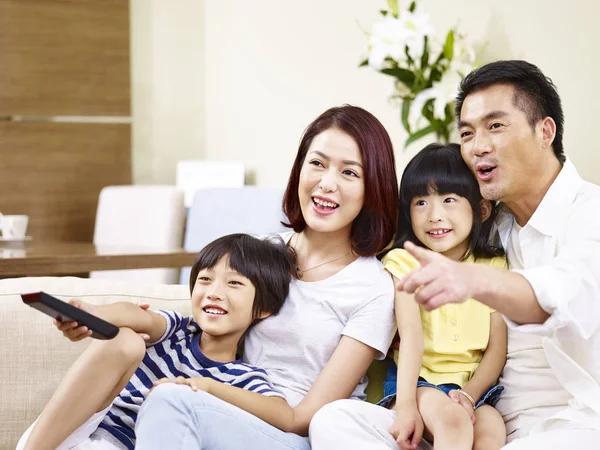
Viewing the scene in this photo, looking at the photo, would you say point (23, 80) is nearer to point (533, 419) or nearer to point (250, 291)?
point (250, 291)

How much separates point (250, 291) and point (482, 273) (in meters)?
0.68

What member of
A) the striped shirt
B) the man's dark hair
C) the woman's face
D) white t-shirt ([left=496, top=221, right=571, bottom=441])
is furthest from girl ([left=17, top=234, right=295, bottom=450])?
the man's dark hair

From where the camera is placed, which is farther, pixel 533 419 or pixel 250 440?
pixel 533 419

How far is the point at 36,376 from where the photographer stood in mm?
1836

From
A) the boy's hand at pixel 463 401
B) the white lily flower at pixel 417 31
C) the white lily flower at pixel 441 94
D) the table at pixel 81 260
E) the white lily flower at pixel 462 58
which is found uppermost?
the white lily flower at pixel 417 31

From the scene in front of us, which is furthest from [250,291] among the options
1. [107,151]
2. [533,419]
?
[107,151]

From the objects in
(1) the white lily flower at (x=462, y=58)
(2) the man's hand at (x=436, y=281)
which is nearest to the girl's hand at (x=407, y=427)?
(2) the man's hand at (x=436, y=281)

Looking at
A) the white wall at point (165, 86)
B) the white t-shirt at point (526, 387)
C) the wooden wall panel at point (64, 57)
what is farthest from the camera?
the white wall at point (165, 86)

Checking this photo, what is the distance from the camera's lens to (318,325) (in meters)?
1.83

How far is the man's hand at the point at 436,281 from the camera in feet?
3.97

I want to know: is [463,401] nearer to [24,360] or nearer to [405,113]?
[24,360]

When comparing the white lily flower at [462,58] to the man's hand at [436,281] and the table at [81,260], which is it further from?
the man's hand at [436,281]

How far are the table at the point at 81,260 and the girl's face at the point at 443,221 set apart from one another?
3.50 feet

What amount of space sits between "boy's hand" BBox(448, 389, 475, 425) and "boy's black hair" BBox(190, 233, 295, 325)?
0.42 meters
